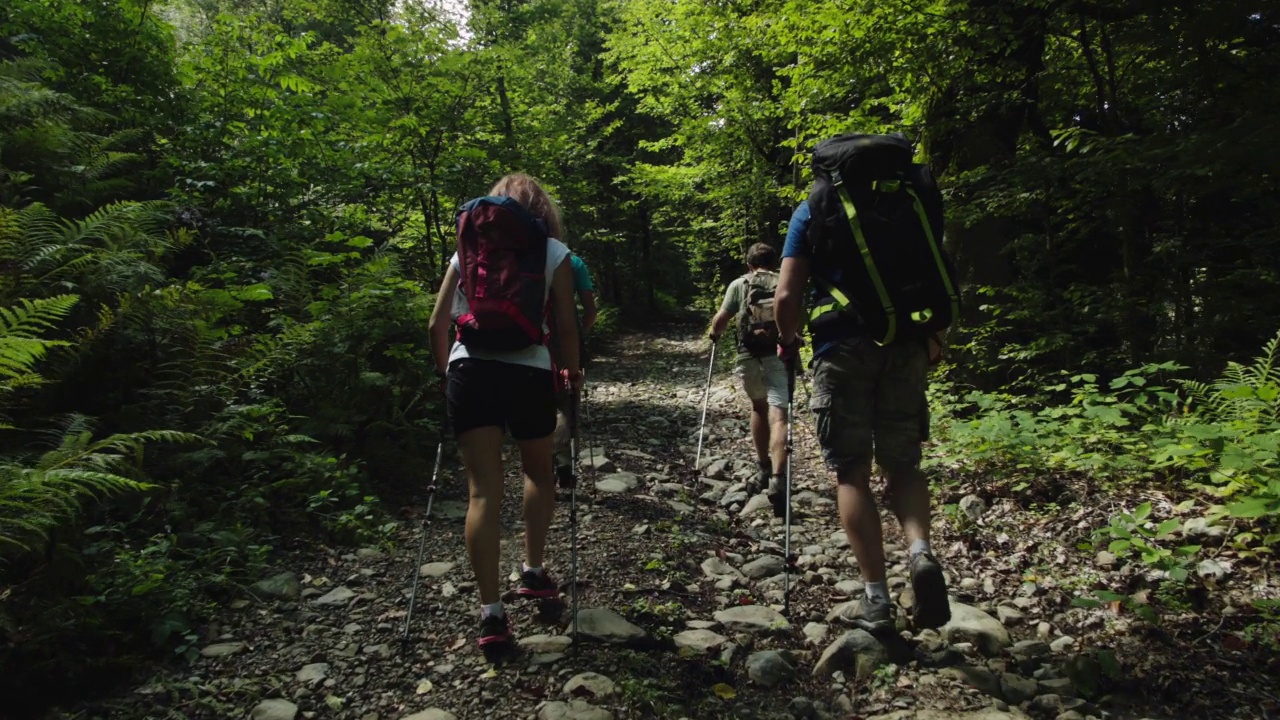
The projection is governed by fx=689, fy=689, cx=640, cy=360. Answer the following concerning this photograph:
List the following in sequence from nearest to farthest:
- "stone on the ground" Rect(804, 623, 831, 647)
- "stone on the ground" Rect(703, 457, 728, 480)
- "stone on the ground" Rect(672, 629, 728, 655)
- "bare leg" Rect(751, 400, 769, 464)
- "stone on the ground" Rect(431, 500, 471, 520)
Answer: "stone on the ground" Rect(672, 629, 728, 655)
"stone on the ground" Rect(804, 623, 831, 647)
"stone on the ground" Rect(431, 500, 471, 520)
"bare leg" Rect(751, 400, 769, 464)
"stone on the ground" Rect(703, 457, 728, 480)

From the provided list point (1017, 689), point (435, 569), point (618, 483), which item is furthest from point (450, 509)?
point (1017, 689)

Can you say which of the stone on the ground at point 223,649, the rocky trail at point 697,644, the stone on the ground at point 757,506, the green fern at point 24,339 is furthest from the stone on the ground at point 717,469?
the green fern at point 24,339

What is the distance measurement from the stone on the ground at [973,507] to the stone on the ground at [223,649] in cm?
478

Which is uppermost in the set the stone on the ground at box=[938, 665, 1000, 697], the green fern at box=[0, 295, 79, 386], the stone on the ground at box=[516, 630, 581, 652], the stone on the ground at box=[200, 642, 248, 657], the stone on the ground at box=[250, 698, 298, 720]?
the green fern at box=[0, 295, 79, 386]

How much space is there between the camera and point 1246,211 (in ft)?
23.6

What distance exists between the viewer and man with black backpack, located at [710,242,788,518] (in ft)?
20.3

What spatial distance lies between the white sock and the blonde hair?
242cm

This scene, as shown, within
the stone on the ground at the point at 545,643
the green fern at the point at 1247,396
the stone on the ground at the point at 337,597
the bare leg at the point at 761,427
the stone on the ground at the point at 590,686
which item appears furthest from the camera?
the bare leg at the point at 761,427

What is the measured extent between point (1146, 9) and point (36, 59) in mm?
10489

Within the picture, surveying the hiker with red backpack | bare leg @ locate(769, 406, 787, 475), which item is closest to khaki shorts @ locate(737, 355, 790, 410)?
bare leg @ locate(769, 406, 787, 475)

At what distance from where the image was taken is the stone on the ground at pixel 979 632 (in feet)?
11.4

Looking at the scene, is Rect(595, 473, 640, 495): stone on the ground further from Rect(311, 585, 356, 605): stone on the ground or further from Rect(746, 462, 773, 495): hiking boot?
Rect(311, 585, 356, 605): stone on the ground

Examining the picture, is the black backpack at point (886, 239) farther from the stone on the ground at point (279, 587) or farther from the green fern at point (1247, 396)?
the stone on the ground at point (279, 587)

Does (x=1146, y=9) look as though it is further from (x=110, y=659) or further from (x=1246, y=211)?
(x=110, y=659)
